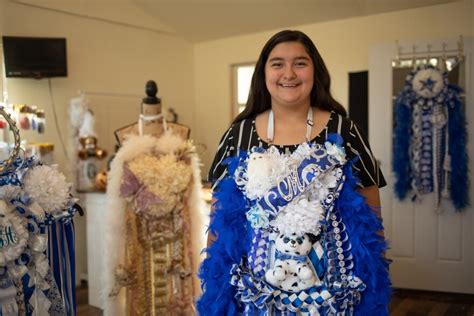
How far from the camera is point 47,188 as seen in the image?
57.8 inches

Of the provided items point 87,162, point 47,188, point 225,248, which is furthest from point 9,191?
point 87,162

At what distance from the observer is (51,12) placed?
3.72 meters

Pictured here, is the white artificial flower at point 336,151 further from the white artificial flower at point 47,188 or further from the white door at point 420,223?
the white door at point 420,223

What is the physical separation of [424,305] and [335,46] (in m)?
2.38

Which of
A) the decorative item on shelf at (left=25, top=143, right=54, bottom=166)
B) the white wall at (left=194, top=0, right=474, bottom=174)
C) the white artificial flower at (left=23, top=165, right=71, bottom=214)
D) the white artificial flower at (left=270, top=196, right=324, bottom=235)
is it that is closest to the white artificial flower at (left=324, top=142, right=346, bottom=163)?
the white artificial flower at (left=270, top=196, right=324, bottom=235)

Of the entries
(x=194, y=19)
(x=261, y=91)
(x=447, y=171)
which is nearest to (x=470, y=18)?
(x=447, y=171)

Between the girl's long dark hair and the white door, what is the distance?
232 cm

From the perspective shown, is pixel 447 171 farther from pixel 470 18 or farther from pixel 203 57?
Answer: pixel 203 57

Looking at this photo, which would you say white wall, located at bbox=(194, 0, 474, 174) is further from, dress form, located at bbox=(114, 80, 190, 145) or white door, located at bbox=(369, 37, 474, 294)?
dress form, located at bbox=(114, 80, 190, 145)

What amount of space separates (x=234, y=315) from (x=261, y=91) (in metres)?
0.70

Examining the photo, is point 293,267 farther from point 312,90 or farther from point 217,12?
point 217,12

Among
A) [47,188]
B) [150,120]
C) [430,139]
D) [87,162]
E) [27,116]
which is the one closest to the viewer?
[47,188]

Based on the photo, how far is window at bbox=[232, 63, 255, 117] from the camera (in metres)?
4.94

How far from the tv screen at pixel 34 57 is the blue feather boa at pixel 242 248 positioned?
8.93ft
